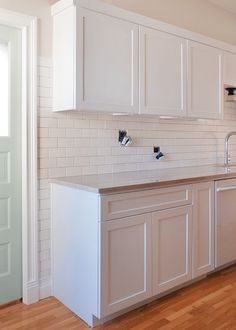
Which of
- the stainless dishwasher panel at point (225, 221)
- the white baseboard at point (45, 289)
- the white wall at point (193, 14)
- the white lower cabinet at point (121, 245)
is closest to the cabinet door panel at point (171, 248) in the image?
the white lower cabinet at point (121, 245)

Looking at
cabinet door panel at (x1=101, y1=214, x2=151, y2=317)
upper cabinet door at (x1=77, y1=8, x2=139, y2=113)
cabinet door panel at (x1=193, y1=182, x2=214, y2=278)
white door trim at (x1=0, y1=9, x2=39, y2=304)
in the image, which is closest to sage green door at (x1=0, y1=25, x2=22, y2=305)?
white door trim at (x1=0, y1=9, x2=39, y2=304)

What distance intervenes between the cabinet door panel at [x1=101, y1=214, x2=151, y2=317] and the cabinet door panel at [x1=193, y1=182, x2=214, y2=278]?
0.55 meters

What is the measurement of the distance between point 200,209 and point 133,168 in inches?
27.1

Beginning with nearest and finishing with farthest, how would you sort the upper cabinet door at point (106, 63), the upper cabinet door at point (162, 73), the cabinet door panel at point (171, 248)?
the upper cabinet door at point (106, 63), the cabinet door panel at point (171, 248), the upper cabinet door at point (162, 73)

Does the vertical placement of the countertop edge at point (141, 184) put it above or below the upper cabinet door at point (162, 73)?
below

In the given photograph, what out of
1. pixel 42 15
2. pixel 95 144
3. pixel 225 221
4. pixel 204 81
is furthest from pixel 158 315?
pixel 42 15

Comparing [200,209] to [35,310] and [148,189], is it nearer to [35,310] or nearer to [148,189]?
[148,189]

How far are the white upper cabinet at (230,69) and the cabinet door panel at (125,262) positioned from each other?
6.01ft

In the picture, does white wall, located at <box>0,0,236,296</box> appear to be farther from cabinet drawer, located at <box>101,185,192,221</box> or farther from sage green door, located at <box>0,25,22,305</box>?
cabinet drawer, located at <box>101,185,192,221</box>

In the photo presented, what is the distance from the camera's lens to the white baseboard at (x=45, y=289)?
2.55 m

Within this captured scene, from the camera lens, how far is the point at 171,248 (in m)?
2.52

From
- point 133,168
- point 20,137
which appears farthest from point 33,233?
point 133,168

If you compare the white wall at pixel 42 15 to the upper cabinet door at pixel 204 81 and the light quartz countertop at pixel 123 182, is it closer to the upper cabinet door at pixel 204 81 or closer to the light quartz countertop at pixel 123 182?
the light quartz countertop at pixel 123 182

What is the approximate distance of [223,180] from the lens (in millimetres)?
2953
